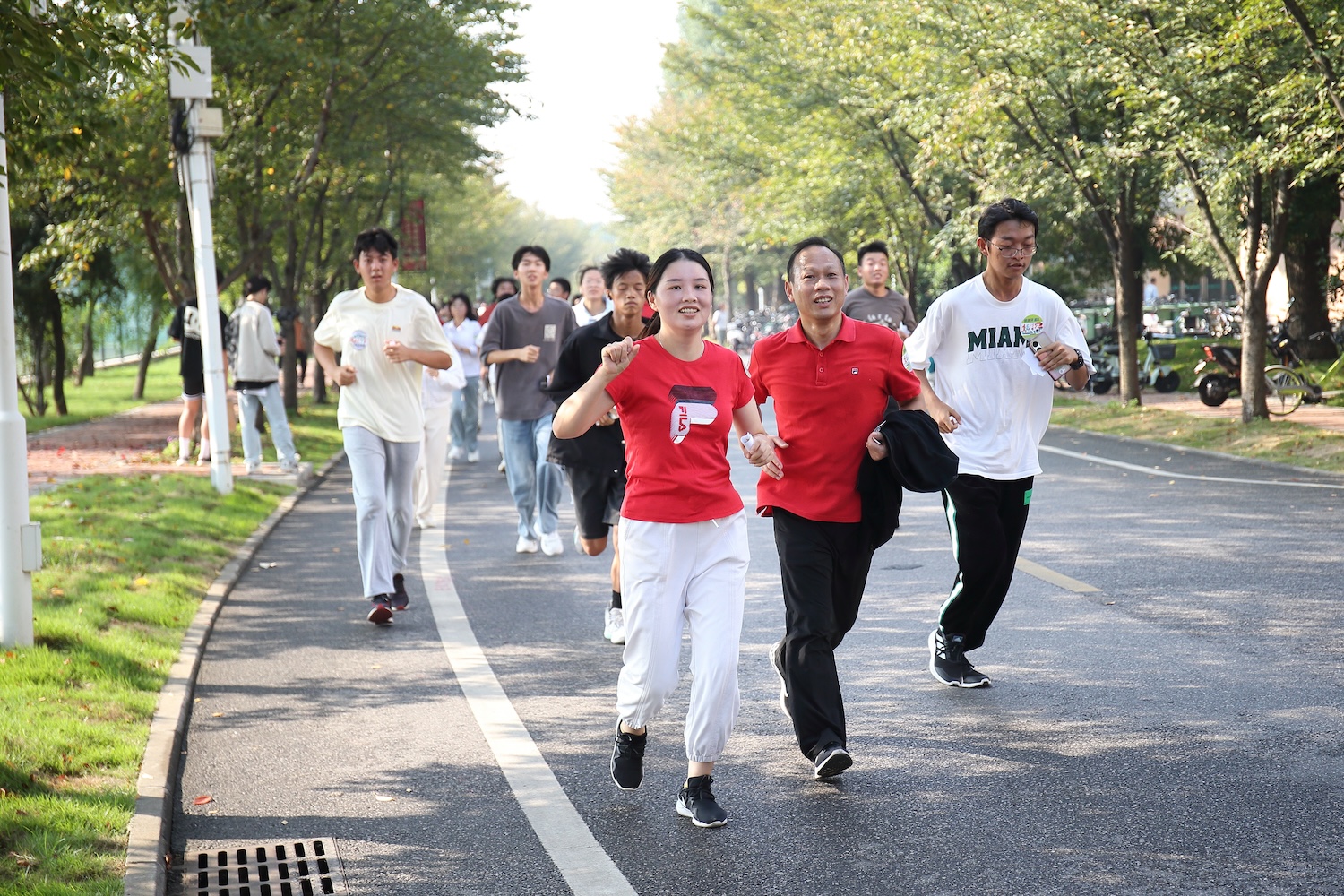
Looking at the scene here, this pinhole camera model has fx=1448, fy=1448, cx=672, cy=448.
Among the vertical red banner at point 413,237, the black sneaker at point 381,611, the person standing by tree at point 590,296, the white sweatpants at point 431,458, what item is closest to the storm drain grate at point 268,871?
the black sneaker at point 381,611

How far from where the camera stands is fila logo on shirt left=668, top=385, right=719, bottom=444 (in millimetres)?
4719

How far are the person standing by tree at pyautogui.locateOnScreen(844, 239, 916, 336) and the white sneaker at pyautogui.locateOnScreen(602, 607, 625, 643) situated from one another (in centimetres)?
428

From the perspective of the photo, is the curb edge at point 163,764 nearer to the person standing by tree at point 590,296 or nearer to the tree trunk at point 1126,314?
the person standing by tree at point 590,296

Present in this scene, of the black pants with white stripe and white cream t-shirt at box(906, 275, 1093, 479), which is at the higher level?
white cream t-shirt at box(906, 275, 1093, 479)

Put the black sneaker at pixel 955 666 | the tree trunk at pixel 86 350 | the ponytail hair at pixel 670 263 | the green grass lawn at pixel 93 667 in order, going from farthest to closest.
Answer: the tree trunk at pixel 86 350 < the black sneaker at pixel 955 666 < the ponytail hair at pixel 670 263 < the green grass lawn at pixel 93 667

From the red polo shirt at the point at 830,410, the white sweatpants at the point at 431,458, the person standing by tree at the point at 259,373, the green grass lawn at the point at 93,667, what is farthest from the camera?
the person standing by tree at the point at 259,373

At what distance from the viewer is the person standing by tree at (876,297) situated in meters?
11.0

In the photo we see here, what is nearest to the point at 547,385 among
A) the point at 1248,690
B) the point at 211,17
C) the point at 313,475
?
the point at 1248,690

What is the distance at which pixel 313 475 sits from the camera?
17.0m

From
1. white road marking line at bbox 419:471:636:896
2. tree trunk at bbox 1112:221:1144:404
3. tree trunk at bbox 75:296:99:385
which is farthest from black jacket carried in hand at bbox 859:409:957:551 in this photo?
tree trunk at bbox 75:296:99:385

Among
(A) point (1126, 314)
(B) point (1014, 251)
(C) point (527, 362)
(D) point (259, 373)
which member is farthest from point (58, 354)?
(B) point (1014, 251)

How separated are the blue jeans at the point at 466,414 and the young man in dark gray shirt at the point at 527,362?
24.8ft

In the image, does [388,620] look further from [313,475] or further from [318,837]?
[313,475]

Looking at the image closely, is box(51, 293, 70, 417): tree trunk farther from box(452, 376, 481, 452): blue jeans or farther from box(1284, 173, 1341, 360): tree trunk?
box(1284, 173, 1341, 360): tree trunk
